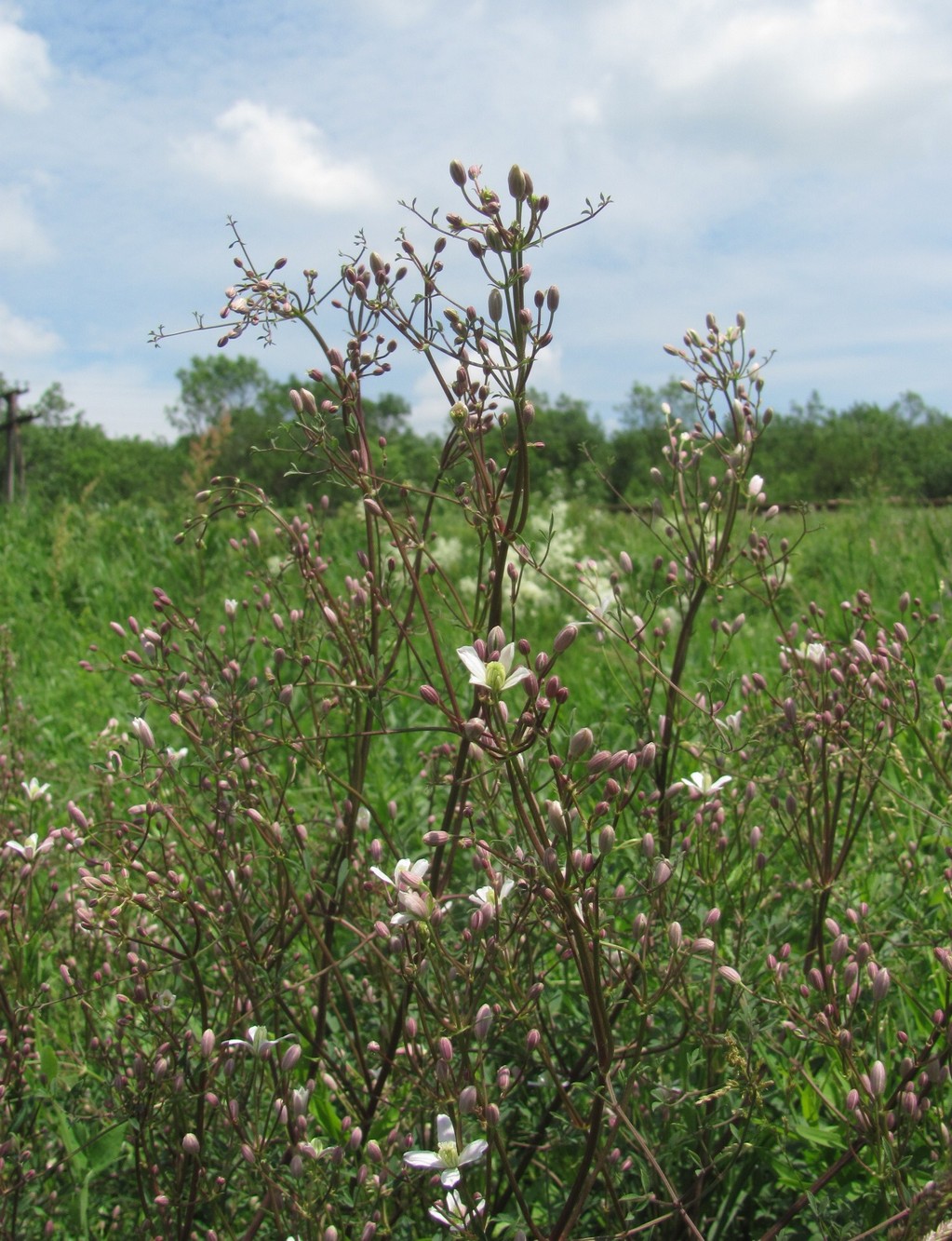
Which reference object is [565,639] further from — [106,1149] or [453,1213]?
[106,1149]

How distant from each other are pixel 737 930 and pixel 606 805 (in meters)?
0.96

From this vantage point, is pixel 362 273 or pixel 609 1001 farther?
pixel 362 273

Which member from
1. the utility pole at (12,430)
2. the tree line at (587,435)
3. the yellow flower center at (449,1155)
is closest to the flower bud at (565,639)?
the yellow flower center at (449,1155)

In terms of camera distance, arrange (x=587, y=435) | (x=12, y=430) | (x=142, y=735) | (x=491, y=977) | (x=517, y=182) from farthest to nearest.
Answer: (x=587, y=435)
(x=12, y=430)
(x=491, y=977)
(x=142, y=735)
(x=517, y=182)

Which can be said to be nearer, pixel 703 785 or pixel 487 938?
pixel 487 938

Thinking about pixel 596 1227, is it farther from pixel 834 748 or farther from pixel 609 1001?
pixel 834 748

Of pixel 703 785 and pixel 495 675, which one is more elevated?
pixel 495 675

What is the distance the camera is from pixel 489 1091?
178 centimetres

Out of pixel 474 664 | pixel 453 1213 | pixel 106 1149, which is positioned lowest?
pixel 106 1149

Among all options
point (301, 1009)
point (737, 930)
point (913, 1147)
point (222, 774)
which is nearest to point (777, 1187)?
point (913, 1147)

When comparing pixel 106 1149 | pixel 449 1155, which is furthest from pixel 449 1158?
pixel 106 1149

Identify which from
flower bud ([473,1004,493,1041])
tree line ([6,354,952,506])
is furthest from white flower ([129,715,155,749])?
tree line ([6,354,952,506])

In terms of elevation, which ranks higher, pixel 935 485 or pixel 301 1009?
pixel 935 485

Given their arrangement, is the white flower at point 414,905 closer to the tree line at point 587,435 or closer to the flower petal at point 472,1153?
the flower petal at point 472,1153
